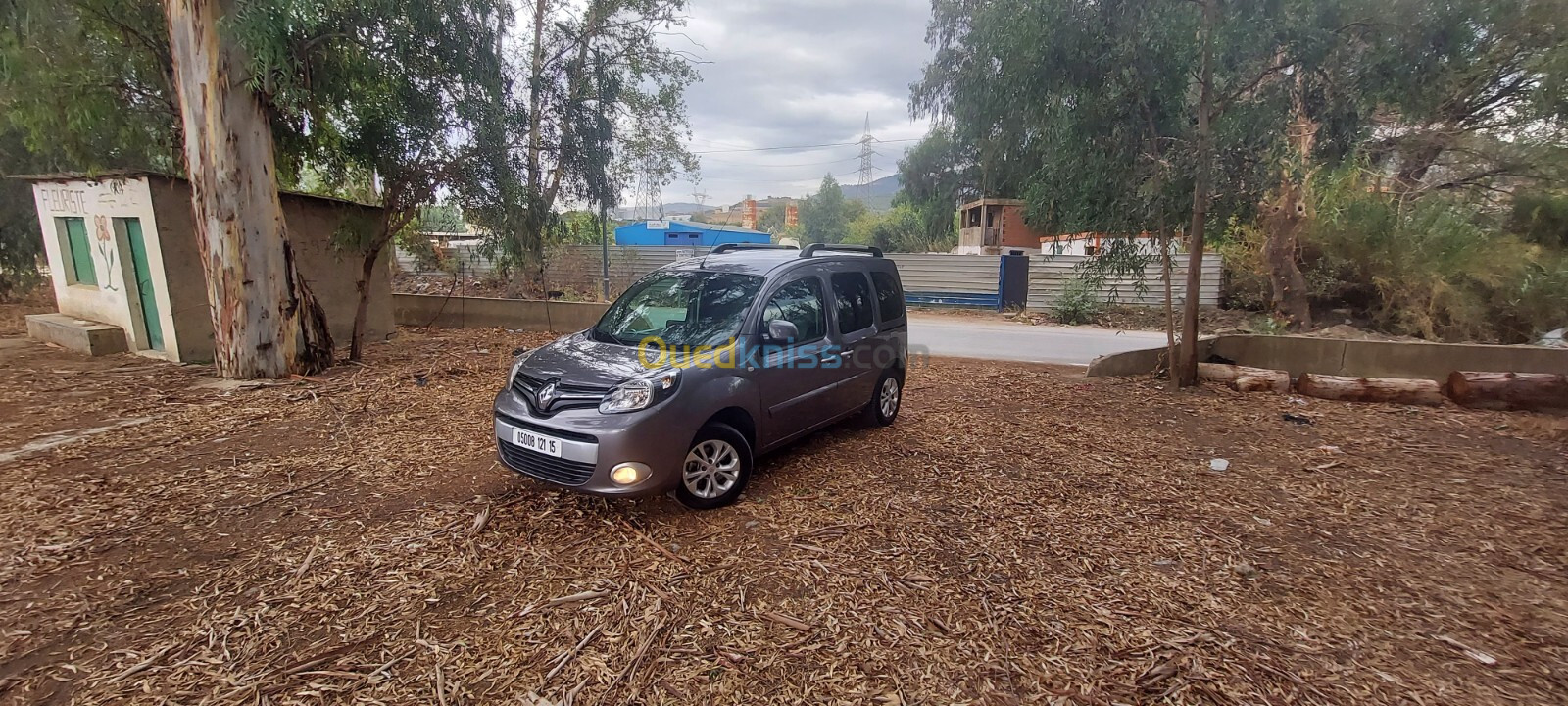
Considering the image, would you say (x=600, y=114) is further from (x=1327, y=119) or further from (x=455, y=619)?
(x=1327, y=119)

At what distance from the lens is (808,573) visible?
3.27m

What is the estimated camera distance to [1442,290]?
36.6ft

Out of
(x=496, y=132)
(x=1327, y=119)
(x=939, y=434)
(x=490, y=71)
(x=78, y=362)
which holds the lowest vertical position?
(x=939, y=434)

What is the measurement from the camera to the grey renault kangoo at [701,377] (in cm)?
359

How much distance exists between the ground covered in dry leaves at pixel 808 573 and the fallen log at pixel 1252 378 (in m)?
1.67

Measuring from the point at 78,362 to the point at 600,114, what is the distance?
7.54 meters

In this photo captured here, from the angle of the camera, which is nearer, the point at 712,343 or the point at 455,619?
the point at 455,619

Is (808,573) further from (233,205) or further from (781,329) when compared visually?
(233,205)

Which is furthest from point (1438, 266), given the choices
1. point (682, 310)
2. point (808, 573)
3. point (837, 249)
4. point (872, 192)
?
point (872, 192)

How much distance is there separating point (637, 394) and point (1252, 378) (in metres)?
7.51

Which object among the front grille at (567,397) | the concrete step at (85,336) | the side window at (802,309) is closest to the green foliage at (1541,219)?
the side window at (802,309)

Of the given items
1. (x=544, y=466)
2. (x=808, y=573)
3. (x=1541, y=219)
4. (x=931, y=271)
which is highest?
(x=1541, y=219)

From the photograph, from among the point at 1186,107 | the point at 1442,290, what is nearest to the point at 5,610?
the point at 1186,107

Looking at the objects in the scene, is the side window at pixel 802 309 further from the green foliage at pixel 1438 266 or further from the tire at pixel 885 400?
the green foliage at pixel 1438 266
